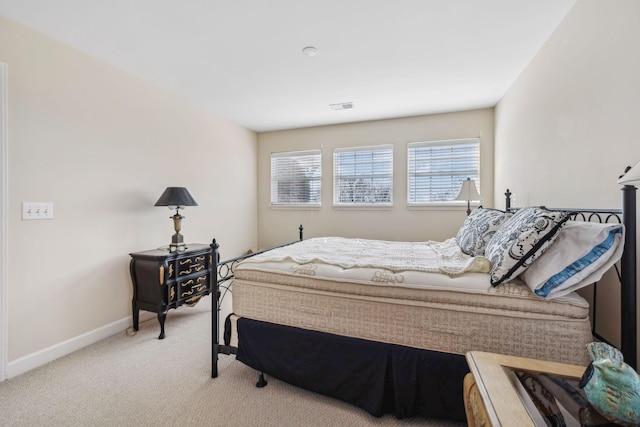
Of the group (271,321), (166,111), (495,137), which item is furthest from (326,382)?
(495,137)

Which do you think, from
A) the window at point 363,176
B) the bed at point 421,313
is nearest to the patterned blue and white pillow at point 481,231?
the bed at point 421,313

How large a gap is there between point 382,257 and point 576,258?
3.55 ft

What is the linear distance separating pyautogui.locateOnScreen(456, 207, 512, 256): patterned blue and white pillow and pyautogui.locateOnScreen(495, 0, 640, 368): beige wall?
1.45 ft

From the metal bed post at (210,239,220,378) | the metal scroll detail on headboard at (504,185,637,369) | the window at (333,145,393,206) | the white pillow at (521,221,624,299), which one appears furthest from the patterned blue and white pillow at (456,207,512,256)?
the window at (333,145,393,206)

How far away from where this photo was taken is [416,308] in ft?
4.80

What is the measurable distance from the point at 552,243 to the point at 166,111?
363 cm

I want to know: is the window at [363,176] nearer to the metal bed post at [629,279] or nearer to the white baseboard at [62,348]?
the metal bed post at [629,279]

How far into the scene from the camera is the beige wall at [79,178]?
6.54 ft

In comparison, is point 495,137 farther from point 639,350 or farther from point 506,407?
point 506,407

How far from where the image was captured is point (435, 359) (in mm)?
1418

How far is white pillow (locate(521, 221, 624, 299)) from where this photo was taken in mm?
1164

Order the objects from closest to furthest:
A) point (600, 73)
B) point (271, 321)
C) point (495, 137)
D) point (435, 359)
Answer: point (435, 359), point (600, 73), point (271, 321), point (495, 137)

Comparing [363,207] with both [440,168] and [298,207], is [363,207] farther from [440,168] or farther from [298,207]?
[440,168]

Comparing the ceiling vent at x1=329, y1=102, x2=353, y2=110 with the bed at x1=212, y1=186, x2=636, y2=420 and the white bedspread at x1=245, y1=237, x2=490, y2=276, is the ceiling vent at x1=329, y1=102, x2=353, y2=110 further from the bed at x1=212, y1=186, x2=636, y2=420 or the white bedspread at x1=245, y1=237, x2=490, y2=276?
the bed at x1=212, y1=186, x2=636, y2=420
